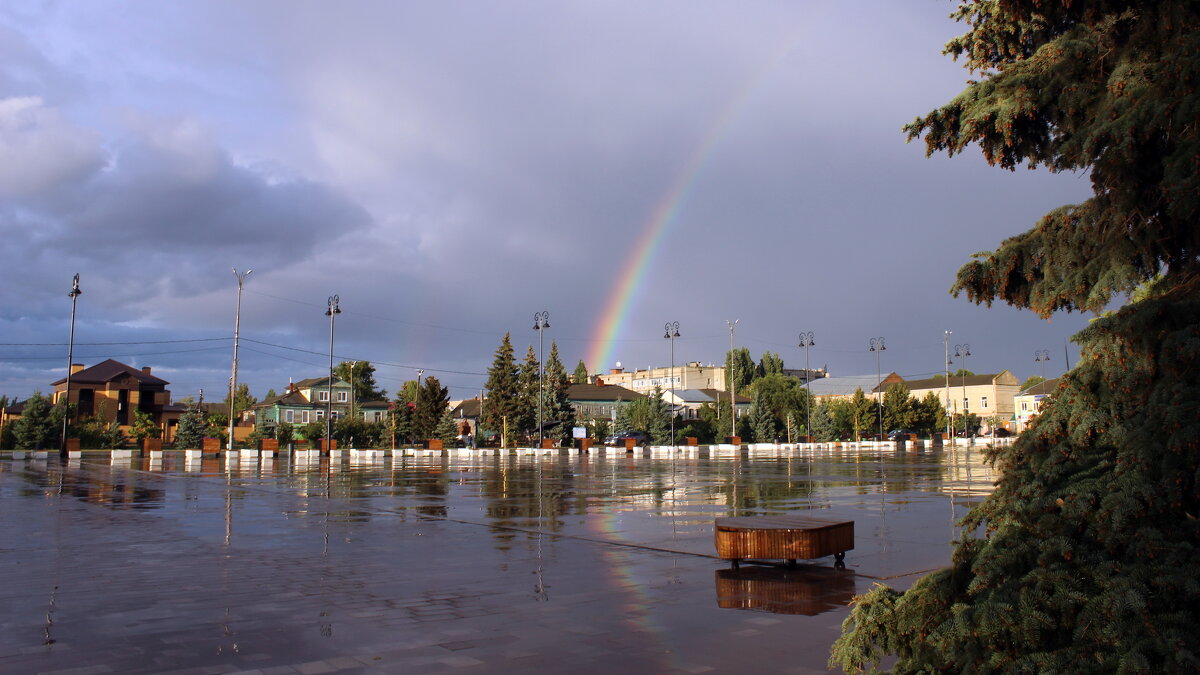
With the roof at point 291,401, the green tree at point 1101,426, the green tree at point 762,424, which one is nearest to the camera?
the green tree at point 1101,426

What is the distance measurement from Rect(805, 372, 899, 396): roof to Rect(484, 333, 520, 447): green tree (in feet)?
260

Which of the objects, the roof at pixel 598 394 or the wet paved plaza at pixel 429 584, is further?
the roof at pixel 598 394

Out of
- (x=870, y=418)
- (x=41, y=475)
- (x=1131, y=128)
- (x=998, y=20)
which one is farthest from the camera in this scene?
(x=870, y=418)

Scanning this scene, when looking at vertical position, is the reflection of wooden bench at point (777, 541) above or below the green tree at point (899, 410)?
below

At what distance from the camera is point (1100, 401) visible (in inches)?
186

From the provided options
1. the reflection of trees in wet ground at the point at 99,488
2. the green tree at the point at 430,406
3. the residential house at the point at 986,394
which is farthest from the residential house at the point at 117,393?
the residential house at the point at 986,394

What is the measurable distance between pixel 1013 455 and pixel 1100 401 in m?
0.58

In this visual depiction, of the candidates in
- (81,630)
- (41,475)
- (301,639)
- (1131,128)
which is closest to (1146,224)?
(1131,128)

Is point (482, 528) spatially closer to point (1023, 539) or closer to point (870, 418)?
point (1023, 539)

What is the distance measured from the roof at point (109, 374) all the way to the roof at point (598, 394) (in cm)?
5255

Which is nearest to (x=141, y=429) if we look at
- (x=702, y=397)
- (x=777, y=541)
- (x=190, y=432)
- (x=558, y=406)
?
(x=190, y=432)

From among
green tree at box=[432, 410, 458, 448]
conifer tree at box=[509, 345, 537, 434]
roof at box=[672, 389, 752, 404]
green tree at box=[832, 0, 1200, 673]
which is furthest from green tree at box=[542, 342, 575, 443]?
green tree at box=[832, 0, 1200, 673]

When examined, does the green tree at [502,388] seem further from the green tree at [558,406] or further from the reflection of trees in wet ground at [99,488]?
the reflection of trees in wet ground at [99,488]

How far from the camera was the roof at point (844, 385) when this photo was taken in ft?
481
